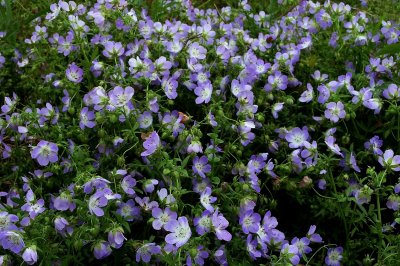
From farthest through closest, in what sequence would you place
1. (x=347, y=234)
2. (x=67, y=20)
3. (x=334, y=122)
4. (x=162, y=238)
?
(x=67, y=20), (x=334, y=122), (x=347, y=234), (x=162, y=238)

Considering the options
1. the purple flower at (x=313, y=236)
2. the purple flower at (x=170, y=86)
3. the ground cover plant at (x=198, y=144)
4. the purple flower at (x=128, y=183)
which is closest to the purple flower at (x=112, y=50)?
the ground cover plant at (x=198, y=144)

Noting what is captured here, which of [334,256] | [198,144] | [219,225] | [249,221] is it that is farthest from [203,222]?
[334,256]

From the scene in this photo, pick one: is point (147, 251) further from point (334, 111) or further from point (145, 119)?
point (334, 111)

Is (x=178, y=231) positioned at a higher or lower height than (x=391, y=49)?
lower

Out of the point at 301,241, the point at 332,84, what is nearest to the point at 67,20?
the point at 332,84

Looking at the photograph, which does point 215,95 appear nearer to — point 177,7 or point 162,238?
point 162,238
